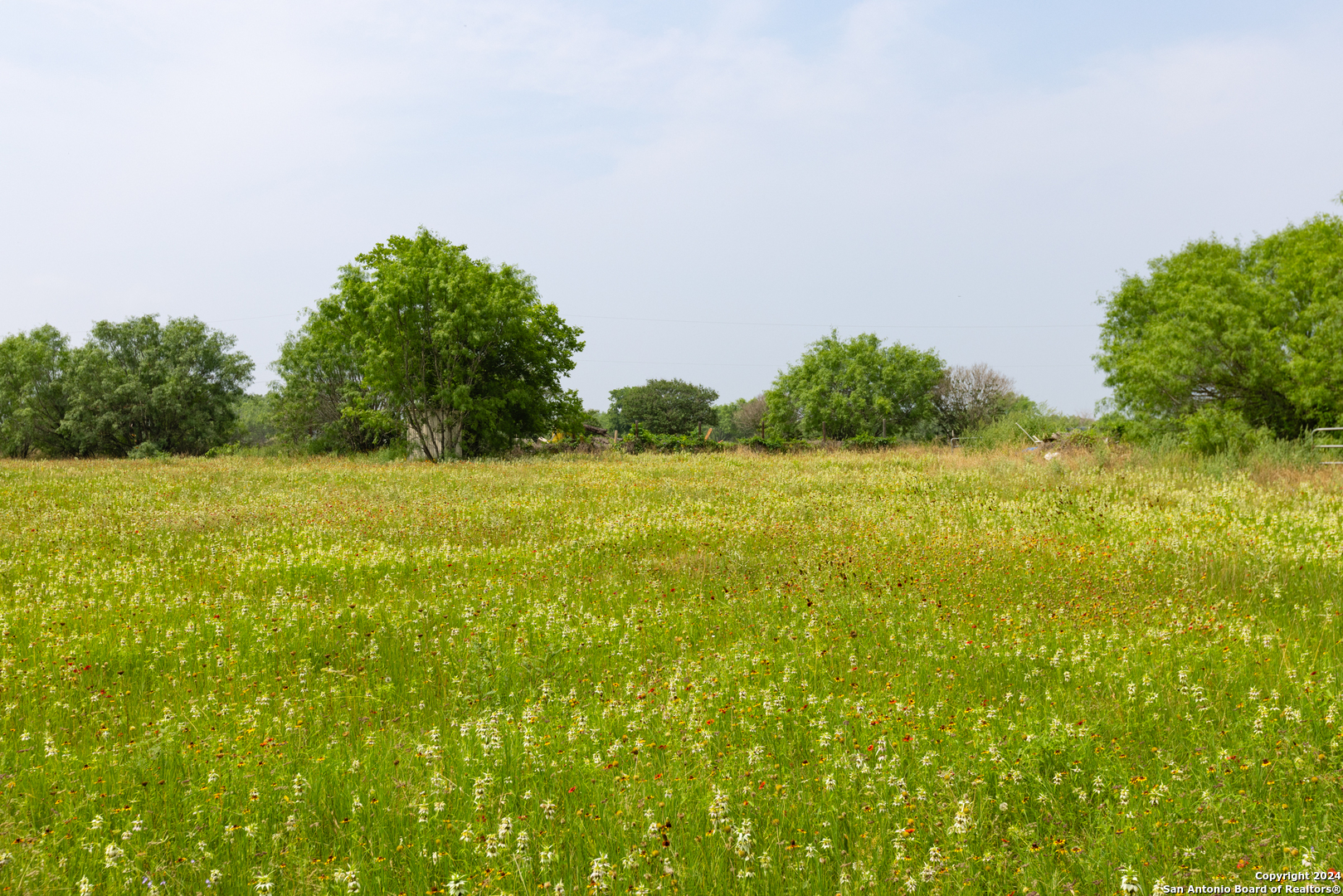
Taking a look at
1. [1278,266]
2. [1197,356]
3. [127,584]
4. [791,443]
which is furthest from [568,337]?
[127,584]

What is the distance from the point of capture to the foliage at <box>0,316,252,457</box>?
53344 mm

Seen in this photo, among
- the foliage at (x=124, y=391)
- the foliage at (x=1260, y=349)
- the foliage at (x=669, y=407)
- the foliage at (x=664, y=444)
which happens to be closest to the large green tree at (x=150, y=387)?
the foliage at (x=124, y=391)

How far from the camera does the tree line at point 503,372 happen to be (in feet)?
86.5

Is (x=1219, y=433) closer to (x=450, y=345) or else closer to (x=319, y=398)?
(x=450, y=345)

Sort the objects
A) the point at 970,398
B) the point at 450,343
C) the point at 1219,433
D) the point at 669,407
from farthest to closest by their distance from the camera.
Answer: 1. the point at 669,407
2. the point at 970,398
3. the point at 450,343
4. the point at 1219,433

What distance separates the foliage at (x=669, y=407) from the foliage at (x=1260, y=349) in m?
67.8

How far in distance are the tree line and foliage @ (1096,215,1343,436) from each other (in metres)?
0.07

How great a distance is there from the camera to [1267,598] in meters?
8.37

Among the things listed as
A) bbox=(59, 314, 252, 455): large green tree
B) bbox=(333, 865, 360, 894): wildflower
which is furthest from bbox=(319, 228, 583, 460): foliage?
bbox=(333, 865, 360, 894): wildflower

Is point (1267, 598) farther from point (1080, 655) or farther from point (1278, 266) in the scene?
point (1278, 266)

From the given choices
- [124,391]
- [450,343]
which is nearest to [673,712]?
[450,343]

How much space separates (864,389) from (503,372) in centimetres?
4423

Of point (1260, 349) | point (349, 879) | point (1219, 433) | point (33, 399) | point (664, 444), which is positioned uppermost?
point (33, 399)

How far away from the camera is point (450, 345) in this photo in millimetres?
37438
